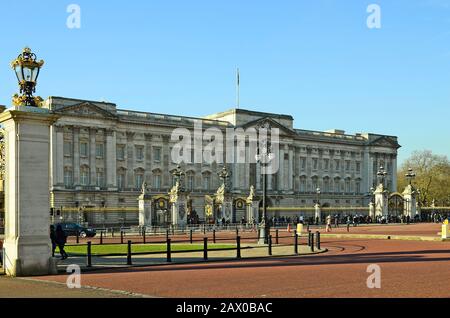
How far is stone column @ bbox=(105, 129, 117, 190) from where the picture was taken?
3285 inches

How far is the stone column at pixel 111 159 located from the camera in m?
83.4

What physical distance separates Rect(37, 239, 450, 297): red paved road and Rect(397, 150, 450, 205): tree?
11136cm

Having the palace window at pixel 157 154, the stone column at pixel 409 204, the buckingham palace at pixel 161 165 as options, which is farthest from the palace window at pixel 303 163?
the palace window at pixel 157 154

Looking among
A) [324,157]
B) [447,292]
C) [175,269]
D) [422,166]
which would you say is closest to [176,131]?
[324,157]

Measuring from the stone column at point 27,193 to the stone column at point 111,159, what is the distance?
6609 cm

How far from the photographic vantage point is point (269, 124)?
101250 millimetres

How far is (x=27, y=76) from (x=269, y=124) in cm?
8424

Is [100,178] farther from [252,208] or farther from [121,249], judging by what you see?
[121,249]

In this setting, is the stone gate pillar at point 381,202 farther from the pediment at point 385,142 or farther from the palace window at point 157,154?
the pediment at point 385,142

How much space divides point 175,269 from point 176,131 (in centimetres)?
7281

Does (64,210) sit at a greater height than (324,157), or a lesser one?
lesser

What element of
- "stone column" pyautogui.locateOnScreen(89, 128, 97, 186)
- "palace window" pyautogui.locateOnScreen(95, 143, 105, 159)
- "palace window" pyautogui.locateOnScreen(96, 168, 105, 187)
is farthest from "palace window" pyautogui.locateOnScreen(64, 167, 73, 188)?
"palace window" pyautogui.locateOnScreen(95, 143, 105, 159)

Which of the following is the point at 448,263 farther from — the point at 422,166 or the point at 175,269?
the point at 422,166
